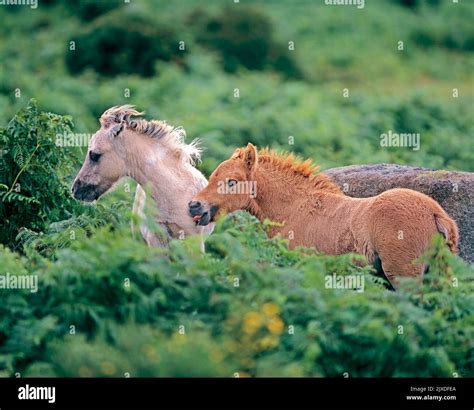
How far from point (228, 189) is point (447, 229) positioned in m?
2.24

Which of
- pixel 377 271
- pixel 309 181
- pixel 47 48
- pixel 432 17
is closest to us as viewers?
pixel 377 271

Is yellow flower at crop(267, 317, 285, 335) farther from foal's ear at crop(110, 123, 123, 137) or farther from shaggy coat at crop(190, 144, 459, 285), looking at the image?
foal's ear at crop(110, 123, 123, 137)

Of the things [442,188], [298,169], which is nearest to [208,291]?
[298,169]

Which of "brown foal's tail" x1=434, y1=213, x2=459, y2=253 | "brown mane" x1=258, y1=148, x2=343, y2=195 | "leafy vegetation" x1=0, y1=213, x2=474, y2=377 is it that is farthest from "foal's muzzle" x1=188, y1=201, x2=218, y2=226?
"brown foal's tail" x1=434, y1=213, x2=459, y2=253

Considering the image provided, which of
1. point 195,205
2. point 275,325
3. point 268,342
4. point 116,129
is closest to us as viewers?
point 268,342

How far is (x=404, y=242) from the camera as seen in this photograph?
12297 millimetres

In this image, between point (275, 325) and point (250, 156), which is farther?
point (250, 156)

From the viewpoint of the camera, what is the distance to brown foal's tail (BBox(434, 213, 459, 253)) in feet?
40.4

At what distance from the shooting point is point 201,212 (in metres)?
12.9

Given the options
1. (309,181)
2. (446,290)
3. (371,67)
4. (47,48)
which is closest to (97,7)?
(47,48)

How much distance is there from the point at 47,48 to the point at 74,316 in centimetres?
→ 2269
